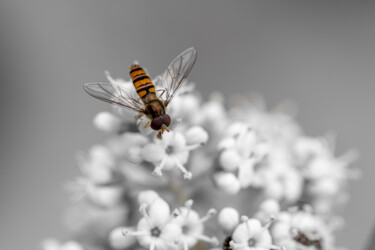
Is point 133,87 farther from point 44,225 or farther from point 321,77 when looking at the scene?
point 321,77

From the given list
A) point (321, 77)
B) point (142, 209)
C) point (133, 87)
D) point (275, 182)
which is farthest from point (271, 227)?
point (321, 77)

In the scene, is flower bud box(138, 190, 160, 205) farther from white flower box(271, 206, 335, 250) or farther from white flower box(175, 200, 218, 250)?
white flower box(271, 206, 335, 250)

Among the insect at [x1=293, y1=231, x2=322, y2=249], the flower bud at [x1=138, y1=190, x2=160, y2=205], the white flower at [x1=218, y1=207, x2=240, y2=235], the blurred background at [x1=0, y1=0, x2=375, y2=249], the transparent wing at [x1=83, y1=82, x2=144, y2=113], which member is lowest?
the insect at [x1=293, y1=231, x2=322, y2=249]

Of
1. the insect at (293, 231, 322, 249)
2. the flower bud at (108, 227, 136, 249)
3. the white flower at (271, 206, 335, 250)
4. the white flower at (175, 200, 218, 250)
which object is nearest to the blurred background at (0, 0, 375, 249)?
the white flower at (271, 206, 335, 250)

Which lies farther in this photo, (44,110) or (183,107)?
(44,110)

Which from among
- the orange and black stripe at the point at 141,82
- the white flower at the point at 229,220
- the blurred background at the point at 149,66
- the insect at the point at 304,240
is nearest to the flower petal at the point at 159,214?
the white flower at the point at 229,220

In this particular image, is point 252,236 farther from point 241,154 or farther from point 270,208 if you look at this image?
point 241,154
